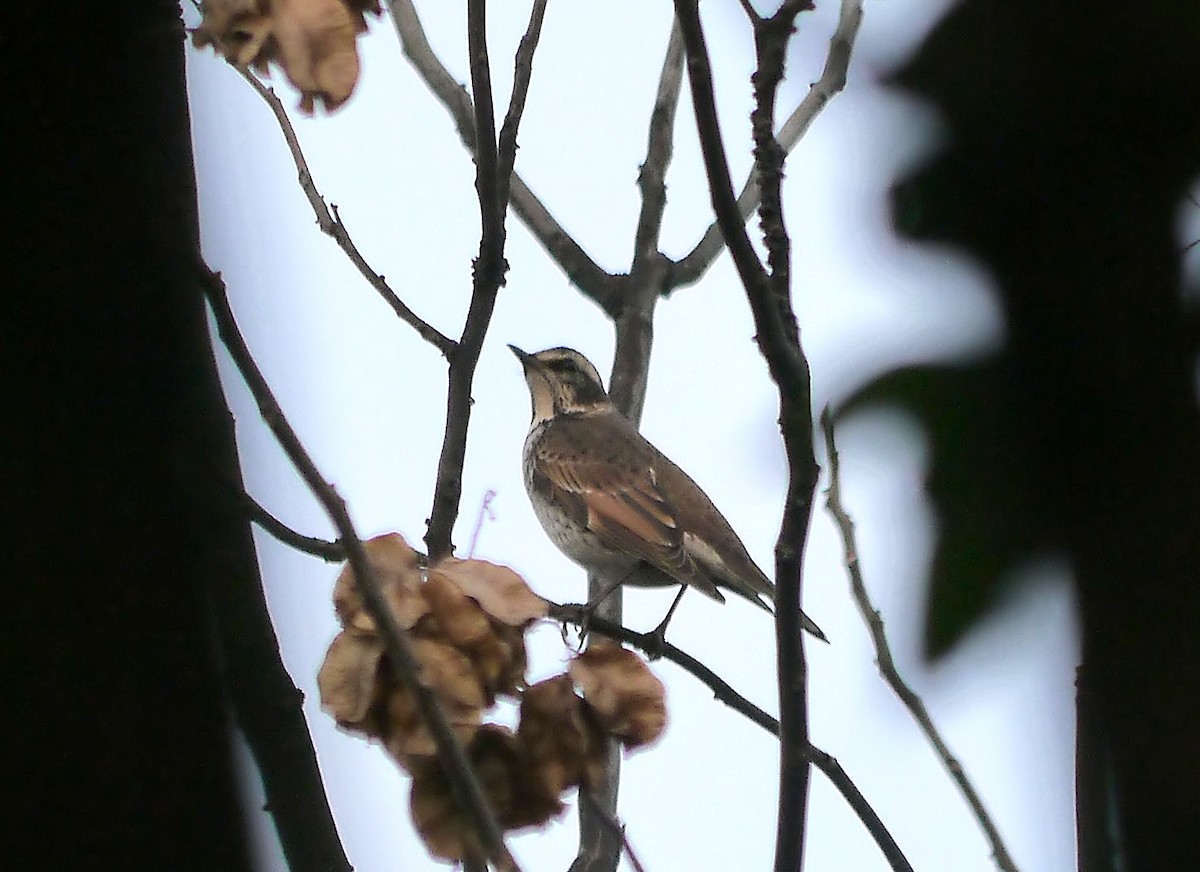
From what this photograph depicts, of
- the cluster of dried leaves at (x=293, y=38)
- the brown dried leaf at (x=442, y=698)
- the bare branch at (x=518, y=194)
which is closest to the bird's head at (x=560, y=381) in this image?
the bare branch at (x=518, y=194)

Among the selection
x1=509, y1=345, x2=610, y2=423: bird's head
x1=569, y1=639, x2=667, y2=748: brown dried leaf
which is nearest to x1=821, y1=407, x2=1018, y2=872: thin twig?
x1=569, y1=639, x2=667, y2=748: brown dried leaf

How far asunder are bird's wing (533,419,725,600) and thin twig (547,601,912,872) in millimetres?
999

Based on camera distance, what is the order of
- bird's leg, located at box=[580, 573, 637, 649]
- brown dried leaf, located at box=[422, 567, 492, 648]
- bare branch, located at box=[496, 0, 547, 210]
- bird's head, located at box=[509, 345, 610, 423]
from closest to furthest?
brown dried leaf, located at box=[422, 567, 492, 648] → bare branch, located at box=[496, 0, 547, 210] → bird's leg, located at box=[580, 573, 637, 649] → bird's head, located at box=[509, 345, 610, 423]

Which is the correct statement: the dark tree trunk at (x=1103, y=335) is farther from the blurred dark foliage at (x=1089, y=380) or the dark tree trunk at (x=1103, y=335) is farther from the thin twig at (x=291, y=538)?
the thin twig at (x=291, y=538)

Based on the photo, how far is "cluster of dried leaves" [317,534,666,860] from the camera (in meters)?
1.76

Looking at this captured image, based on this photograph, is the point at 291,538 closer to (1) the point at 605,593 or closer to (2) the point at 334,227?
(2) the point at 334,227

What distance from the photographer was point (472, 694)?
6.00 ft

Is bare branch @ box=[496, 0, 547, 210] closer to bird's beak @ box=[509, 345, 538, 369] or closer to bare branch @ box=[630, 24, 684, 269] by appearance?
bare branch @ box=[630, 24, 684, 269]

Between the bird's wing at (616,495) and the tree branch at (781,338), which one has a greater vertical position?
the bird's wing at (616,495)

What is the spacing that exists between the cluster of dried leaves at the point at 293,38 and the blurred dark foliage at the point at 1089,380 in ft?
3.17

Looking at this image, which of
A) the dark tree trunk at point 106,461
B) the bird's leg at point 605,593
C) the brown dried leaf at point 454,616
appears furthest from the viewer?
the bird's leg at point 605,593

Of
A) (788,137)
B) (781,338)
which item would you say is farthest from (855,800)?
(788,137)

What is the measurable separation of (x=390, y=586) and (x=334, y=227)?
1823mm

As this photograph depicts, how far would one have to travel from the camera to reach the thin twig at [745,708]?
2359 mm
